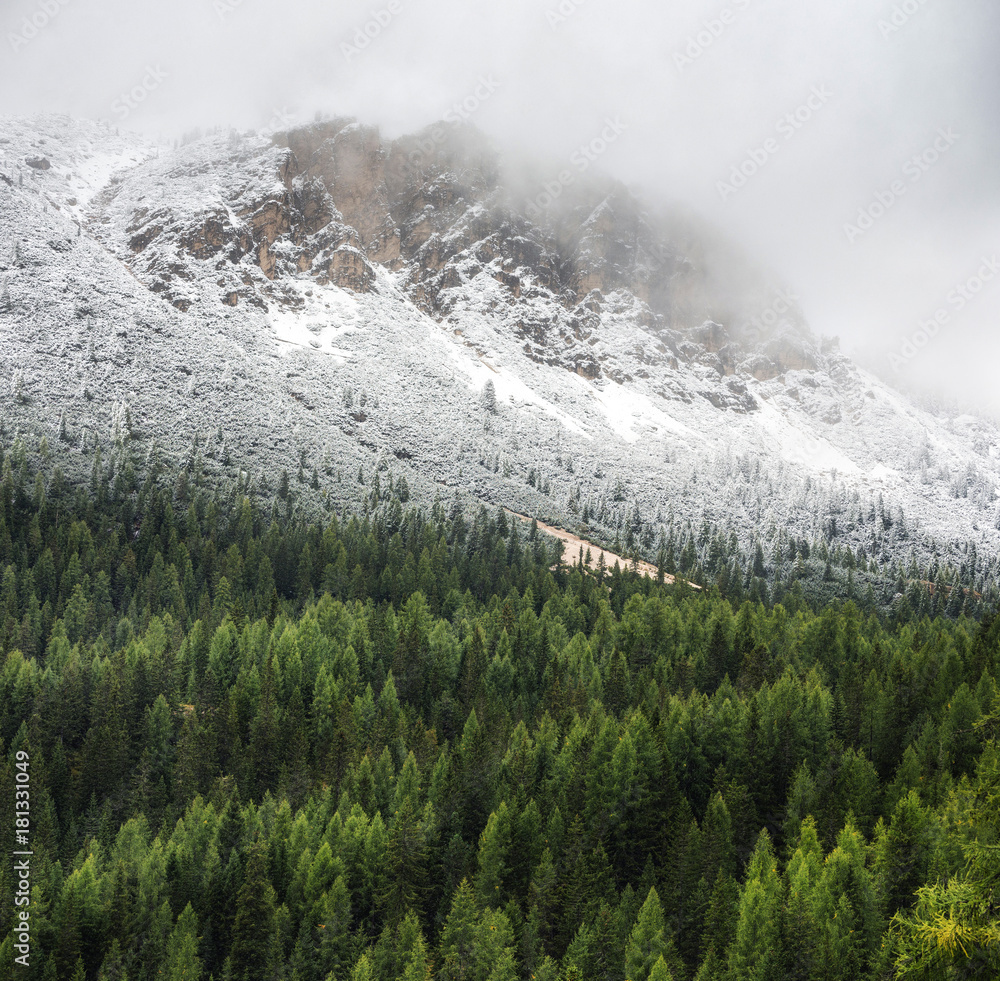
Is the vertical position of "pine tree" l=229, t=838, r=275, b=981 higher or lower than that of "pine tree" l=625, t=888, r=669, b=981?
lower

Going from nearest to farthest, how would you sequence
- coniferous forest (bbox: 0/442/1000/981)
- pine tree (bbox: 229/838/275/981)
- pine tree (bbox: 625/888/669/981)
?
pine tree (bbox: 625/888/669/981) → coniferous forest (bbox: 0/442/1000/981) → pine tree (bbox: 229/838/275/981)

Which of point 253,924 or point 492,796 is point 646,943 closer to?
point 492,796

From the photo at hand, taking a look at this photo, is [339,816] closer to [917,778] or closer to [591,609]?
[917,778]

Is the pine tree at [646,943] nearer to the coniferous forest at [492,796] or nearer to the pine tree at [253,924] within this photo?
the coniferous forest at [492,796]

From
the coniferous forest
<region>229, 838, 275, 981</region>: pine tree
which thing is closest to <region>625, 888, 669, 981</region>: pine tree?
the coniferous forest

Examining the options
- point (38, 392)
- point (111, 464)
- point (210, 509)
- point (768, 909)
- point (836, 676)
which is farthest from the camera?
point (38, 392)

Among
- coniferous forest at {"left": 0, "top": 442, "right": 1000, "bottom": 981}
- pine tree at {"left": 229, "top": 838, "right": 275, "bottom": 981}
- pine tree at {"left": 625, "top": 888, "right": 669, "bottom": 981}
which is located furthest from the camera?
pine tree at {"left": 229, "top": 838, "right": 275, "bottom": 981}

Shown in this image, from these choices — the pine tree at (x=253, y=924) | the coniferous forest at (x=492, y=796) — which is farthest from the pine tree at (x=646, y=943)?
the pine tree at (x=253, y=924)

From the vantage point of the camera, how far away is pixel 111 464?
→ 157 meters

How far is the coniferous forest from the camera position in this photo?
41.8m

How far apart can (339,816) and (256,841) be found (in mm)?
5526

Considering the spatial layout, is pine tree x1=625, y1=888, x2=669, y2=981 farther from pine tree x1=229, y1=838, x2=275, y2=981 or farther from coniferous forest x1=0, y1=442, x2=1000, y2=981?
pine tree x1=229, y1=838, x2=275, y2=981

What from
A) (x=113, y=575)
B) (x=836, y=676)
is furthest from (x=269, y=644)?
Answer: (x=836, y=676)

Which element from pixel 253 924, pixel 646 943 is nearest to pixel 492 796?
pixel 253 924
